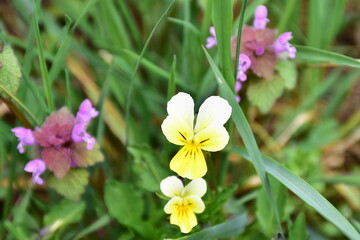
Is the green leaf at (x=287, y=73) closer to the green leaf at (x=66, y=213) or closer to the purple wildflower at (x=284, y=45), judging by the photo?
the purple wildflower at (x=284, y=45)

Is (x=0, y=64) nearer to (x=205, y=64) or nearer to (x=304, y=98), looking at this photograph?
→ (x=205, y=64)

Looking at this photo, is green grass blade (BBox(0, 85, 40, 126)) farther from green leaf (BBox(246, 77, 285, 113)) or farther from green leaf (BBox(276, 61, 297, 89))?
green leaf (BBox(276, 61, 297, 89))

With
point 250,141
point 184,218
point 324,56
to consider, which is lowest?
point 184,218

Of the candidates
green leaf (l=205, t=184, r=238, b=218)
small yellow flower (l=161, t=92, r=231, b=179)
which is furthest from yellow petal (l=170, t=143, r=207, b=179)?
green leaf (l=205, t=184, r=238, b=218)

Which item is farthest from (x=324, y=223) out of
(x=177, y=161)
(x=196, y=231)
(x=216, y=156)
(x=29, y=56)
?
(x=29, y=56)

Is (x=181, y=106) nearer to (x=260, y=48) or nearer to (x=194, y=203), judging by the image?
(x=194, y=203)

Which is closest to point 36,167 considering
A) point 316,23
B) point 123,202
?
point 123,202

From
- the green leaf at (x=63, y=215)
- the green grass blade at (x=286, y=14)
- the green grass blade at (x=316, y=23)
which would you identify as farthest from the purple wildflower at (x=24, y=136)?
the green grass blade at (x=316, y=23)
